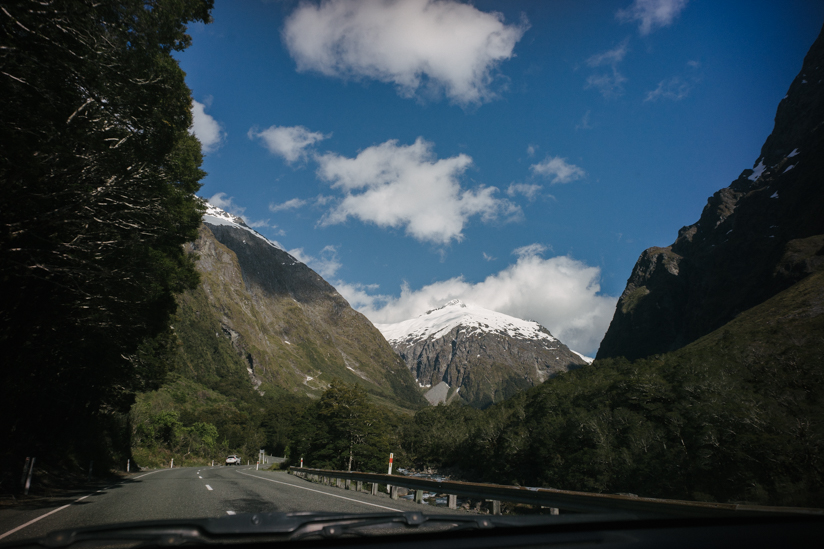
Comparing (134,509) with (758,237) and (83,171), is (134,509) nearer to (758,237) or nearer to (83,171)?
(83,171)

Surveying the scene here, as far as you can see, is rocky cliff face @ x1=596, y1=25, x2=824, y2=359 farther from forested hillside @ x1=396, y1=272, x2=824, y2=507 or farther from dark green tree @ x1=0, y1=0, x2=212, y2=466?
dark green tree @ x1=0, y1=0, x2=212, y2=466

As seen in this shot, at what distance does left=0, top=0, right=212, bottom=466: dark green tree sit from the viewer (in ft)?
28.5

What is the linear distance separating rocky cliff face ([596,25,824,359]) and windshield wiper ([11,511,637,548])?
486 ft

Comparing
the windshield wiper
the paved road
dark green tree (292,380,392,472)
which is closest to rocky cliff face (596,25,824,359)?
dark green tree (292,380,392,472)

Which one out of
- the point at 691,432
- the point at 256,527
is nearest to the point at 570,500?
the point at 256,527

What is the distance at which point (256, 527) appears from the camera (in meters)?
2.66

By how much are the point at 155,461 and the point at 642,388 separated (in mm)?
53304

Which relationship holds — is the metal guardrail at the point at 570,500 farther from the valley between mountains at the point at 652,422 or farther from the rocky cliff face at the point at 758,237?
the rocky cliff face at the point at 758,237

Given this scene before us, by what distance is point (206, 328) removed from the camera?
193125 millimetres

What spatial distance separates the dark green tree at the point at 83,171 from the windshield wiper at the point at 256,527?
8464 mm

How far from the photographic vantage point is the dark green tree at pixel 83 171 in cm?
869

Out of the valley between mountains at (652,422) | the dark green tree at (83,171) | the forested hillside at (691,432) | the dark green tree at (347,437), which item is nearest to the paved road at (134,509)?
the dark green tree at (83,171)

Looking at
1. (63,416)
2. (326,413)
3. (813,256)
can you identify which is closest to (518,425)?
(326,413)

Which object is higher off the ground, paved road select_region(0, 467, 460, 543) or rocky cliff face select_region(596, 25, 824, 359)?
rocky cliff face select_region(596, 25, 824, 359)
